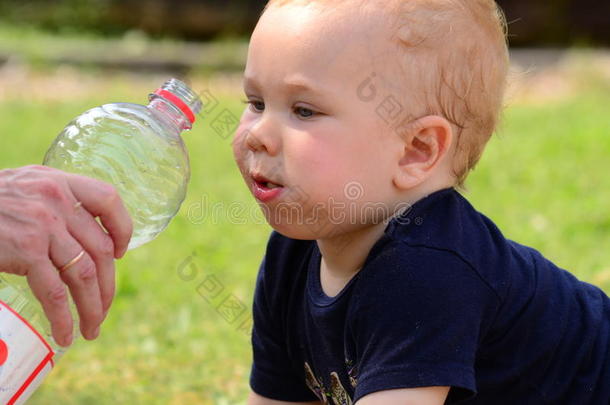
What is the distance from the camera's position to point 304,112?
7.23ft

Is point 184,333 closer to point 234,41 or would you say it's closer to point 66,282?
point 66,282

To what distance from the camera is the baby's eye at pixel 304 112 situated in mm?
2195

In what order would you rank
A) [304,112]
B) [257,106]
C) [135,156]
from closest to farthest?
[304,112]
[257,106]
[135,156]

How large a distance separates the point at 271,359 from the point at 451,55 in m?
1.04

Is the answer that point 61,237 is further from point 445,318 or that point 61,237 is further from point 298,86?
point 445,318

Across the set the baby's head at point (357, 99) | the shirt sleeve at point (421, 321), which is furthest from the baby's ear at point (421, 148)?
the shirt sleeve at point (421, 321)

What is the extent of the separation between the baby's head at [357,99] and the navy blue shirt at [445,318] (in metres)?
0.12

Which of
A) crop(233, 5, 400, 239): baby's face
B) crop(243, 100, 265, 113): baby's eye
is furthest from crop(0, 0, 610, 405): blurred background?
crop(243, 100, 265, 113): baby's eye

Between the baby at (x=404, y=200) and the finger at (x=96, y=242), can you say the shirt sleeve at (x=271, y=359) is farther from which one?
the finger at (x=96, y=242)

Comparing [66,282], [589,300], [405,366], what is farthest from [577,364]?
[66,282]

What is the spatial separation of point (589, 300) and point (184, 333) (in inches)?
77.0

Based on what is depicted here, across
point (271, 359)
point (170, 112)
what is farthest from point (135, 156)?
point (271, 359)

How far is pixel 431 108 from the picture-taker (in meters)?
2.21

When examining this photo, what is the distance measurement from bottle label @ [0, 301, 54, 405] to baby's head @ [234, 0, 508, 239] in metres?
0.58
